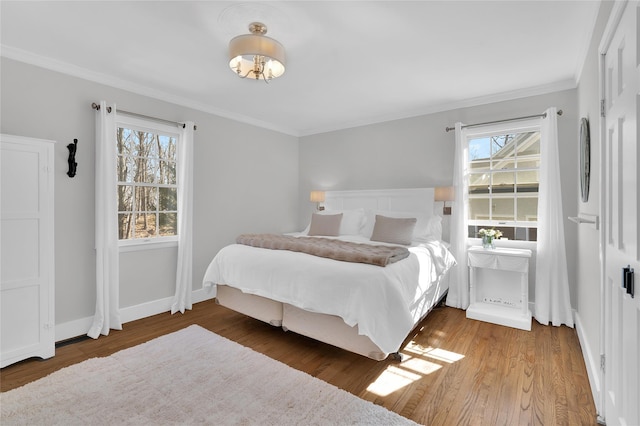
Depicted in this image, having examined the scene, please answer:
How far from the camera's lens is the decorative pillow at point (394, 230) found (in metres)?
3.44

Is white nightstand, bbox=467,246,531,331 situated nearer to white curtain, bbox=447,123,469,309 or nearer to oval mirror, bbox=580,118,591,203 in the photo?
white curtain, bbox=447,123,469,309

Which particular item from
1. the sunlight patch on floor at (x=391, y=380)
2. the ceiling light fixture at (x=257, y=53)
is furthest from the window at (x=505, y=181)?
the ceiling light fixture at (x=257, y=53)

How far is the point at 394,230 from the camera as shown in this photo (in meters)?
3.49

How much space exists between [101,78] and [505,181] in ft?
15.3

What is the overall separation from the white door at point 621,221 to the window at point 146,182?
3900mm

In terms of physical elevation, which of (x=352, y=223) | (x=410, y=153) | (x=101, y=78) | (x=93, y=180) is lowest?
(x=352, y=223)

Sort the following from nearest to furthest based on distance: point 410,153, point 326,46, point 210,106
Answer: point 326,46 < point 210,106 < point 410,153

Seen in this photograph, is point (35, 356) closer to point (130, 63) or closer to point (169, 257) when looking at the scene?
point (169, 257)

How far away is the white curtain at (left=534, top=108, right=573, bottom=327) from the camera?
314cm

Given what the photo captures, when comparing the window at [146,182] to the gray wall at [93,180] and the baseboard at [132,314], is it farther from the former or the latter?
the baseboard at [132,314]

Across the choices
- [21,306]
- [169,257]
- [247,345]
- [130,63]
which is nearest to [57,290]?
[21,306]

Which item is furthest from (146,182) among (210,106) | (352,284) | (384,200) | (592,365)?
(592,365)

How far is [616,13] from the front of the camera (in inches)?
54.2

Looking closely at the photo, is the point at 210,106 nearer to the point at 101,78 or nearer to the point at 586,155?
the point at 101,78
